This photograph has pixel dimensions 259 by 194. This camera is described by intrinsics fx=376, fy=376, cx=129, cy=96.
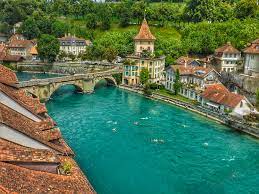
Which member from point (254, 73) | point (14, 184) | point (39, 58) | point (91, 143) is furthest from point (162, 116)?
point (39, 58)

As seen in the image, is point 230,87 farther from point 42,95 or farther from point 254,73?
point 42,95

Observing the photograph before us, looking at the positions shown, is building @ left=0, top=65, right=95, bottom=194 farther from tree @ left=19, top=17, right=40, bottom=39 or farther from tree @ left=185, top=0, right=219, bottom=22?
tree @ left=19, top=17, right=40, bottom=39

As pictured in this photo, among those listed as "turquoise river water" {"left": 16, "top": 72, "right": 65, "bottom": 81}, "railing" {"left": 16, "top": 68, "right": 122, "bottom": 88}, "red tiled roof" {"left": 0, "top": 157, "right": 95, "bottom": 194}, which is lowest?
"turquoise river water" {"left": 16, "top": 72, "right": 65, "bottom": 81}

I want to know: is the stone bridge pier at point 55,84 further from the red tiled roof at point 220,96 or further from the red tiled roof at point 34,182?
the red tiled roof at point 34,182

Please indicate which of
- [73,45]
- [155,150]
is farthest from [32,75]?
[155,150]

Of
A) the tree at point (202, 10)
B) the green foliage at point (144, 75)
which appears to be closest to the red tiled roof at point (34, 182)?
the green foliage at point (144, 75)

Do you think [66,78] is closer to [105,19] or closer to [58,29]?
[105,19]

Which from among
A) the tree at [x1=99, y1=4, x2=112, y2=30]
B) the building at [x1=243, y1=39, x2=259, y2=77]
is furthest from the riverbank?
the tree at [x1=99, y1=4, x2=112, y2=30]
